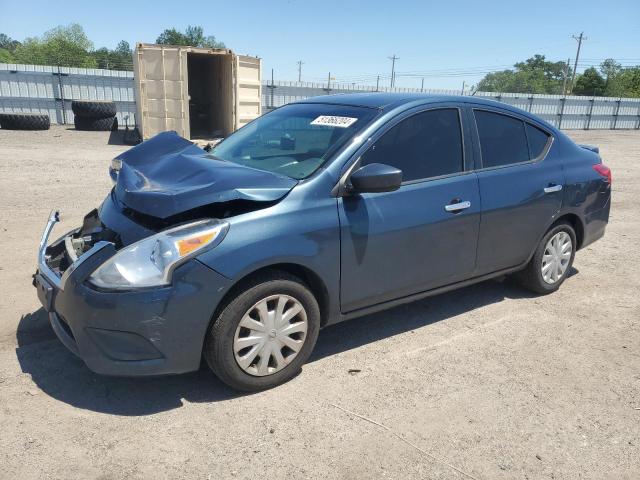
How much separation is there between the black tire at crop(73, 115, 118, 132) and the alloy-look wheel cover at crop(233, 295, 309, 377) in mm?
17835

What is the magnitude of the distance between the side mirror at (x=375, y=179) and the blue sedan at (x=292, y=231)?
0.01 metres

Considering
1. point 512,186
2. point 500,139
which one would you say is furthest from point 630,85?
point 512,186

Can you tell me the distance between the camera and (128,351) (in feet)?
8.94

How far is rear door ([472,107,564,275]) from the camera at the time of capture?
4.02 m

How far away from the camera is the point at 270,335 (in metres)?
3.04

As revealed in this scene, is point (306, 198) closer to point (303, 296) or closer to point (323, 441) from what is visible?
point (303, 296)

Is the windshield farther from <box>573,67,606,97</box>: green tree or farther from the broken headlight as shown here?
<box>573,67,606,97</box>: green tree

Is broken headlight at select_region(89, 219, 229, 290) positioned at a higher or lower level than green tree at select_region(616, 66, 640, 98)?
lower

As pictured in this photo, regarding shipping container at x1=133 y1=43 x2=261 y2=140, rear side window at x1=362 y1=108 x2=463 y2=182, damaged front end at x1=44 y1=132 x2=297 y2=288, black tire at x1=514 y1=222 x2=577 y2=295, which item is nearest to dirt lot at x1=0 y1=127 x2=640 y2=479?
black tire at x1=514 y1=222 x2=577 y2=295

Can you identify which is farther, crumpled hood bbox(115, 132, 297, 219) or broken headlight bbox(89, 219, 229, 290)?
crumpled hood bbox(115, 132, 297, 219)

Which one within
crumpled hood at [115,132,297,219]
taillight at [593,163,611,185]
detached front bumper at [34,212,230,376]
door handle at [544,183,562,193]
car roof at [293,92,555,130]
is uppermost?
car roof at [293,92,555,130]

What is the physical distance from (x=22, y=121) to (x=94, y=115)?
225 centimetres

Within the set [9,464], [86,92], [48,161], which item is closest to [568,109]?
[86,92]

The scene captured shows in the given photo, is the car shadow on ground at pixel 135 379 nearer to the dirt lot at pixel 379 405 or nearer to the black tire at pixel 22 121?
the dirt lot at pixel 379 405
